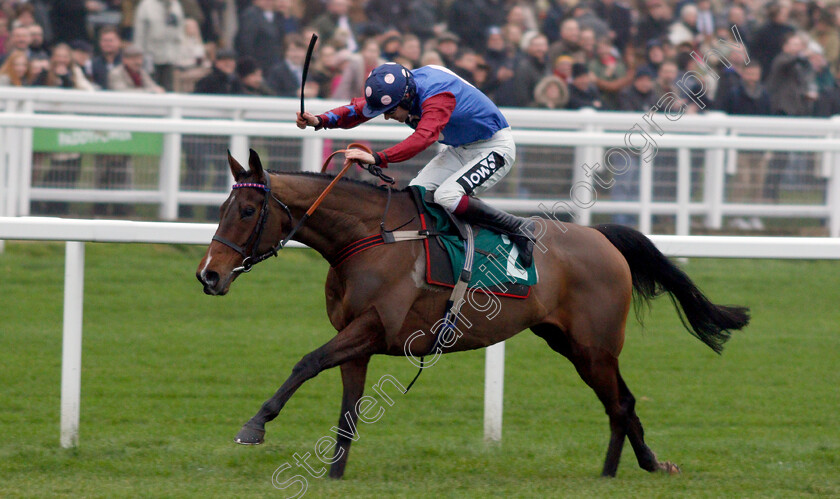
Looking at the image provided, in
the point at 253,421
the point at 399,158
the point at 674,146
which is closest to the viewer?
the point at 253,421

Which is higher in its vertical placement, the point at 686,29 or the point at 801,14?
the point at 801,14

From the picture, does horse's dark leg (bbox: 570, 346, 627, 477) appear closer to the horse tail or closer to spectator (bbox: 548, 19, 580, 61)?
the horse tail

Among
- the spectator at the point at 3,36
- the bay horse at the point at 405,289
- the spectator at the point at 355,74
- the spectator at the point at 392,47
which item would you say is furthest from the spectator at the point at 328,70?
the bay horse at the point at 405,289

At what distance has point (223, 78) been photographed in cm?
1023

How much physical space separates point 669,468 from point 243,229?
2.05 metres

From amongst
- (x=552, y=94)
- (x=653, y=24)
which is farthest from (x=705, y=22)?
(x=552, y=94)

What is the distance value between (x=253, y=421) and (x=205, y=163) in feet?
14.9

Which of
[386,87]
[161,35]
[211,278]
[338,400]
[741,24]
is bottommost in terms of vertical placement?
[338,400]

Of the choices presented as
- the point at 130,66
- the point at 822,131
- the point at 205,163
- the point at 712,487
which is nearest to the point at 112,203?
the point at 205,163

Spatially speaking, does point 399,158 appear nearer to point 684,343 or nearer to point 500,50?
point 684,343

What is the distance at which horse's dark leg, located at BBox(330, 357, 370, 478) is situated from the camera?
14.6ft

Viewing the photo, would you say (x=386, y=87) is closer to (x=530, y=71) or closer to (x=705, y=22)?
(x=530, y=71)

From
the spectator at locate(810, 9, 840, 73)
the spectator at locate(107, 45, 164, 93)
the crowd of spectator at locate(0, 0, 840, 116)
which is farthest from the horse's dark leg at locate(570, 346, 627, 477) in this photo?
the spectator at locate(810, 9, 840, 73)

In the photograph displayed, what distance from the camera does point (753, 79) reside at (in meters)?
11.1
